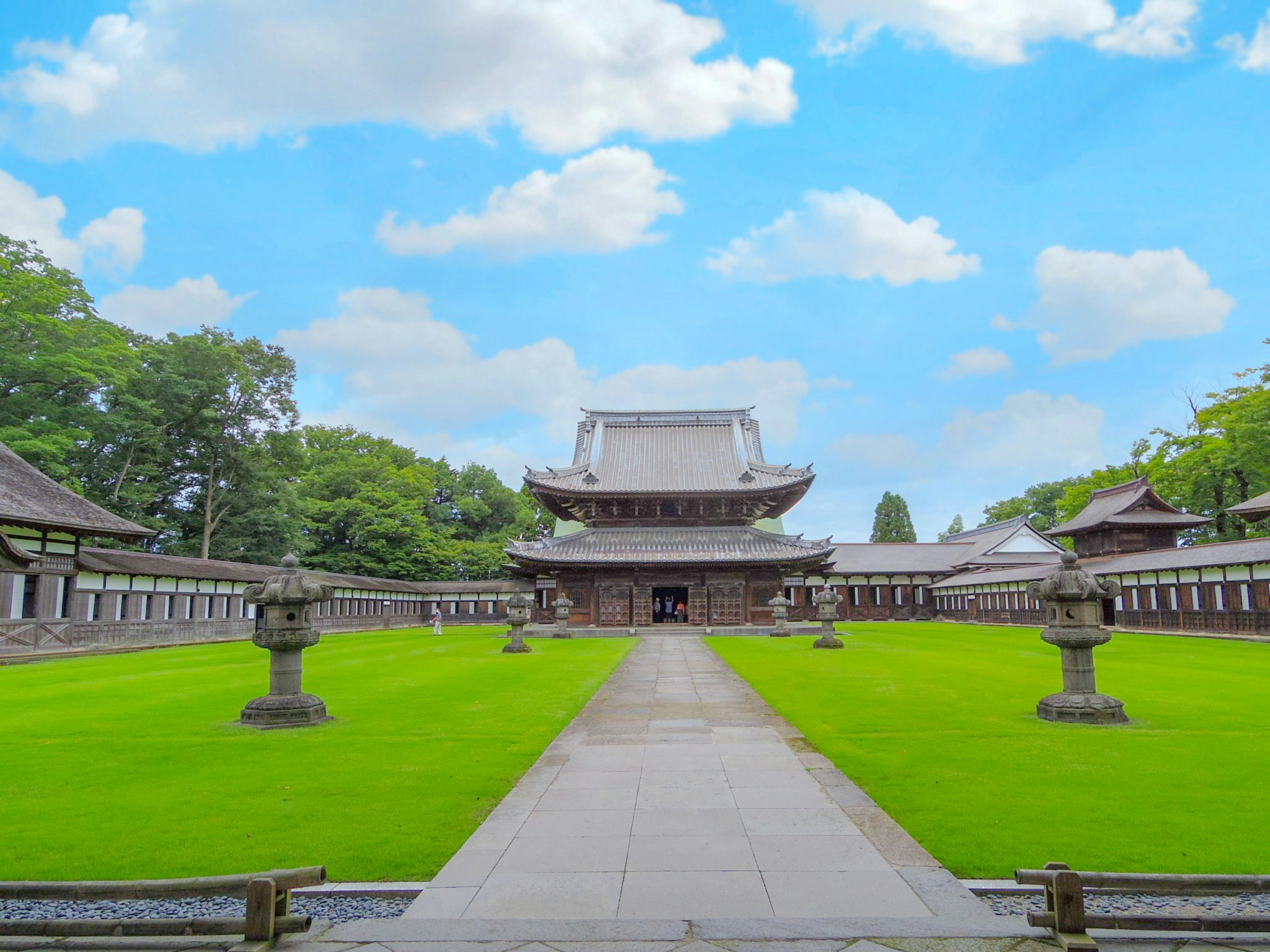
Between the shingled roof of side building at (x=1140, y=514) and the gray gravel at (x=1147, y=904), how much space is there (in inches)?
1692

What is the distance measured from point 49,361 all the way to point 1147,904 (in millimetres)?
41500

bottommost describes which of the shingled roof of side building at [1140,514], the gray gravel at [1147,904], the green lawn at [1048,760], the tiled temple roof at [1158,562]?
the gray gravel at [1147,904]

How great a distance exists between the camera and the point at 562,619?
33.8 m

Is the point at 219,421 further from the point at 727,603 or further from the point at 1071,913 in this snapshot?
the point at 1071,913

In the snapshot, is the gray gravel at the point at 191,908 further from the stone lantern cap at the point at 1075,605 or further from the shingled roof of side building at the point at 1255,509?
the shingled roof of side building at the point at 1255,509

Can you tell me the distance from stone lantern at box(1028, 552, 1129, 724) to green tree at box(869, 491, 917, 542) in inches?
2764

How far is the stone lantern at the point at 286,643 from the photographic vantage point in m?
10.8

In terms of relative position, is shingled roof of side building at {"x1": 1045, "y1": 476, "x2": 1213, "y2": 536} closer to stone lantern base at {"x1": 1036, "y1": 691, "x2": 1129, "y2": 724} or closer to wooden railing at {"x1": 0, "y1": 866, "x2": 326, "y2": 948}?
stone lantern base at {"x1": 1036, "y1": 691, "x2": 1129, "y2": 724}

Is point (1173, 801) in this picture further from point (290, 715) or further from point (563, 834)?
point (290, 715)

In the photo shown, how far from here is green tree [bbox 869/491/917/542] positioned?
7962 centimetres

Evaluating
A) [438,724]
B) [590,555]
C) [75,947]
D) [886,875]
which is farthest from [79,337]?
[886,875]

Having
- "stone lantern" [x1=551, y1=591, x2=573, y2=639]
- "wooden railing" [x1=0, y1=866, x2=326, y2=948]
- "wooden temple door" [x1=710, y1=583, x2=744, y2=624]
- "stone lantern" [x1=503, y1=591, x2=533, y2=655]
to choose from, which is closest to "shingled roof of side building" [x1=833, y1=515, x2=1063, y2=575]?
"wooden temple door" [x1=710, y1=583, x2=744, y2=624]

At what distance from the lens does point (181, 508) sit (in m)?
45.0

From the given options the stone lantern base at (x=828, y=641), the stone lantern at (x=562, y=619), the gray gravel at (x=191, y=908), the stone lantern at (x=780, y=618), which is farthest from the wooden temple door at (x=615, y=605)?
the gray gravel at (x=191, y=908)
